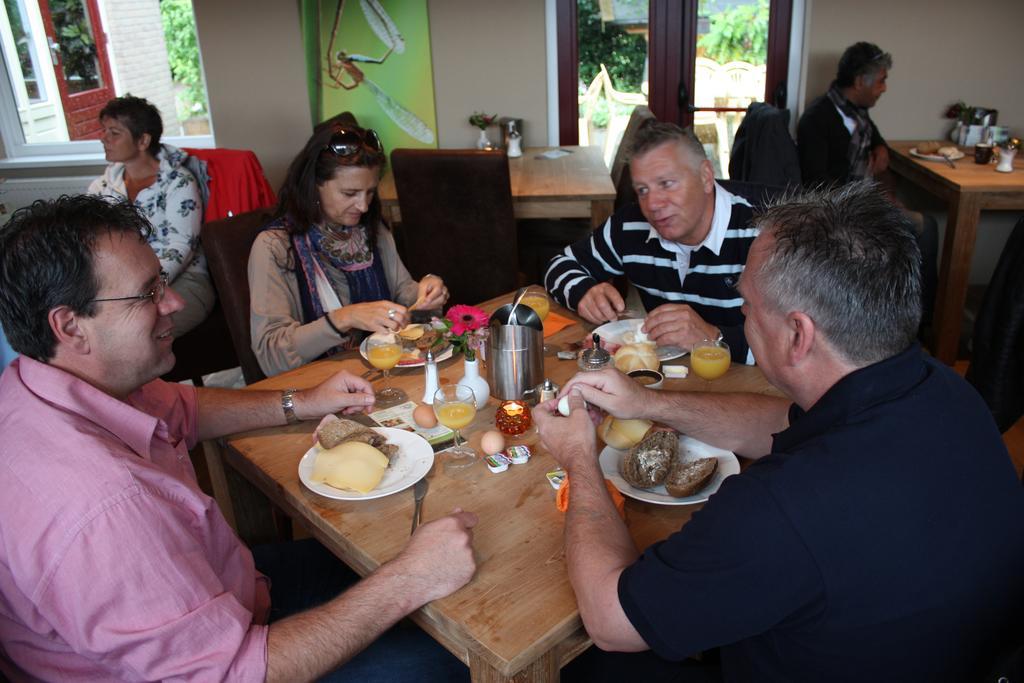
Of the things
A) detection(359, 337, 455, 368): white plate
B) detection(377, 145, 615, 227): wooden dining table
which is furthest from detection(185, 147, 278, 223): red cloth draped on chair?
detection(359, 337, 455, 368): white plate

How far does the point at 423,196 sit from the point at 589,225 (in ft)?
3.41

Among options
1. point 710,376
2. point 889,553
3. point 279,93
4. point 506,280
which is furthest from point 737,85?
point 889,553

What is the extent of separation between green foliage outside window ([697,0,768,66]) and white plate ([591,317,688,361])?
3.10 meters

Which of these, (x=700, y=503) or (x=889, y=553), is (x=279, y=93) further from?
(x=889, y=553)

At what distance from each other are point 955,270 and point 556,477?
115 inches

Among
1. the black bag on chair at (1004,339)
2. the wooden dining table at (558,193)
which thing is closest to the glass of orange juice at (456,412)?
the black bag on chair at (1004,339)

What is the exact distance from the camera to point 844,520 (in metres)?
0.92

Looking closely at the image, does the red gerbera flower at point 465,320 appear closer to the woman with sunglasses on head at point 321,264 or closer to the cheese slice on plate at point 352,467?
the woman with sunglasses on head at point 321,264

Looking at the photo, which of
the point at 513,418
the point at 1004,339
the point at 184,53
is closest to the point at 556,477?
the point at 513,418

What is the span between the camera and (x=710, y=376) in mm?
1741

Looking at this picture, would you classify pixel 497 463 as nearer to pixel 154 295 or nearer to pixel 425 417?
pixel 425 417

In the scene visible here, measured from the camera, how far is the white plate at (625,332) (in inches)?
73.7

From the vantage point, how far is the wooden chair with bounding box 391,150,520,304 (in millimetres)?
3281

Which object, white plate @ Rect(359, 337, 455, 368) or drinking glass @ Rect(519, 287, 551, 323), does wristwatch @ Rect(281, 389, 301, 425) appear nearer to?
white plate @ Rect(359, 337, 455, 368)
